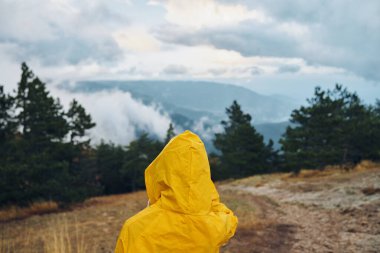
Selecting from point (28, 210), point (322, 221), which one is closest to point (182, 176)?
point (322, 221)

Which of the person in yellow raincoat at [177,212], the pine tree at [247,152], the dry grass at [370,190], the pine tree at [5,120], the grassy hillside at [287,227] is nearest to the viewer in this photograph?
the person in yellow raincoat at [177,212]

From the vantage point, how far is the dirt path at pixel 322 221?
286 inches

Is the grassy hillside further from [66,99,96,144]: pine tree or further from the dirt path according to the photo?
[66,99,96,144]: pine tree

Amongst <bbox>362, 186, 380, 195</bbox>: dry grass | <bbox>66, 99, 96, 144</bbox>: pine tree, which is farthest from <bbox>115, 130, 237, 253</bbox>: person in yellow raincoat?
<bbox>66, 99, 96, 144</bbox>: pine tree

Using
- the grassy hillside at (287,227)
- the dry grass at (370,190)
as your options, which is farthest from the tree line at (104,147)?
the dry grass at (370,190)

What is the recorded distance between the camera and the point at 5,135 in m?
19.1

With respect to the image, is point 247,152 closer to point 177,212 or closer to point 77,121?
point 77,121

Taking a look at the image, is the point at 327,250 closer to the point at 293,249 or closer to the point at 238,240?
the point at 293,249

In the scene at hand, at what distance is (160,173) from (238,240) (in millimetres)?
6036

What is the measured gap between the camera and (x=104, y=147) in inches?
1695

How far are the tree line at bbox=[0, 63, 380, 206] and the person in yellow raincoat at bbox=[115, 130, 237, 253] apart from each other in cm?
1652

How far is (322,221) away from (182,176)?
8.37 m

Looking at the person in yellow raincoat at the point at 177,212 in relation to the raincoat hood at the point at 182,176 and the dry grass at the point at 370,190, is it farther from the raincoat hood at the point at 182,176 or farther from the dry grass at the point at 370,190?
the dry grass at the point at 370,190

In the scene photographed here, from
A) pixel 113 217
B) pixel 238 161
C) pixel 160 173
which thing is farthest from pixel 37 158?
pixel 238 161
